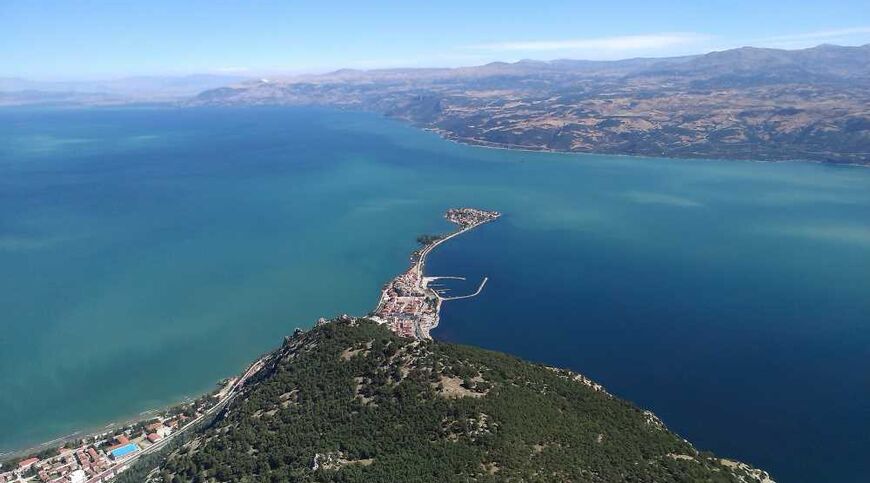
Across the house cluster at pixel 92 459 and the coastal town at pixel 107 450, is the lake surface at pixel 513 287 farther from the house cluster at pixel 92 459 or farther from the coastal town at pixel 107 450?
the house cluster at pixel 92 459

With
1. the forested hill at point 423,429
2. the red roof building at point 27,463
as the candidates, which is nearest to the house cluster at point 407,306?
the forested hill at point 423,429

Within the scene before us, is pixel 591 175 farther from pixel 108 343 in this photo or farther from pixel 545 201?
pixel 108 343

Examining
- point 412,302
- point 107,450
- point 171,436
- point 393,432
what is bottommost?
point 171,436

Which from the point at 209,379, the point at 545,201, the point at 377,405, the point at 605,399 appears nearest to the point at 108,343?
the point at 209,379

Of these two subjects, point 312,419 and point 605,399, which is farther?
point 605,399

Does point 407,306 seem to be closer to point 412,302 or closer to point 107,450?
point 412,302

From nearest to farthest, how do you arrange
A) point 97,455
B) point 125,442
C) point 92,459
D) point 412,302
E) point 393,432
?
point 393,432 → point 92,459 → point 97,455 → point 125,442 → point 412,302

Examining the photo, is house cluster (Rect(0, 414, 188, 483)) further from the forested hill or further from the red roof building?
the forested hill

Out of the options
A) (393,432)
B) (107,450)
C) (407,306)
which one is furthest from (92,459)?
(407,306)
